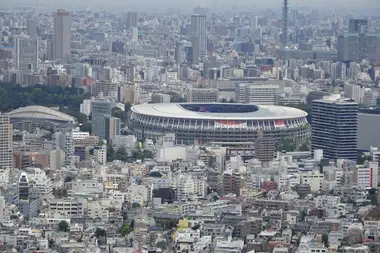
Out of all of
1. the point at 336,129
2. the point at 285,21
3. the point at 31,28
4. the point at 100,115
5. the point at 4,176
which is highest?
the point at 285,21

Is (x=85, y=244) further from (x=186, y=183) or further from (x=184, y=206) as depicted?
(x=186, y=183)

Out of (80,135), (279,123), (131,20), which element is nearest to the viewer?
(80,135)

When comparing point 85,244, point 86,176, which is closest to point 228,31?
point 86,176

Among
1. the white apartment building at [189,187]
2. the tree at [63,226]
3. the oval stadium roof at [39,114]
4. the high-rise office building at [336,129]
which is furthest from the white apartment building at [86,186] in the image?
the oval stadium roof at [39,114]

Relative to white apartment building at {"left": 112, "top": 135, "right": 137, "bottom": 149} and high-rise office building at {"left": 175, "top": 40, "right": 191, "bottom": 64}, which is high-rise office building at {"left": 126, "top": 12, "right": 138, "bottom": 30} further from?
white apartment building at {"left": 112, "top": 135, "right": 137, "bottom": 149}

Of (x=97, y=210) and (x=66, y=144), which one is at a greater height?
(x=66, y=144)

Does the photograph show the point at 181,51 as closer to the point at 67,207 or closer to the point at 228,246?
the point at 67,207

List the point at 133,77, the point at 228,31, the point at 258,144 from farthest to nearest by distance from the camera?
1. the point at 228,31
2. the point at 133,77
3. the point at 258,144

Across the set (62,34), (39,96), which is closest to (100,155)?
(39,96)
